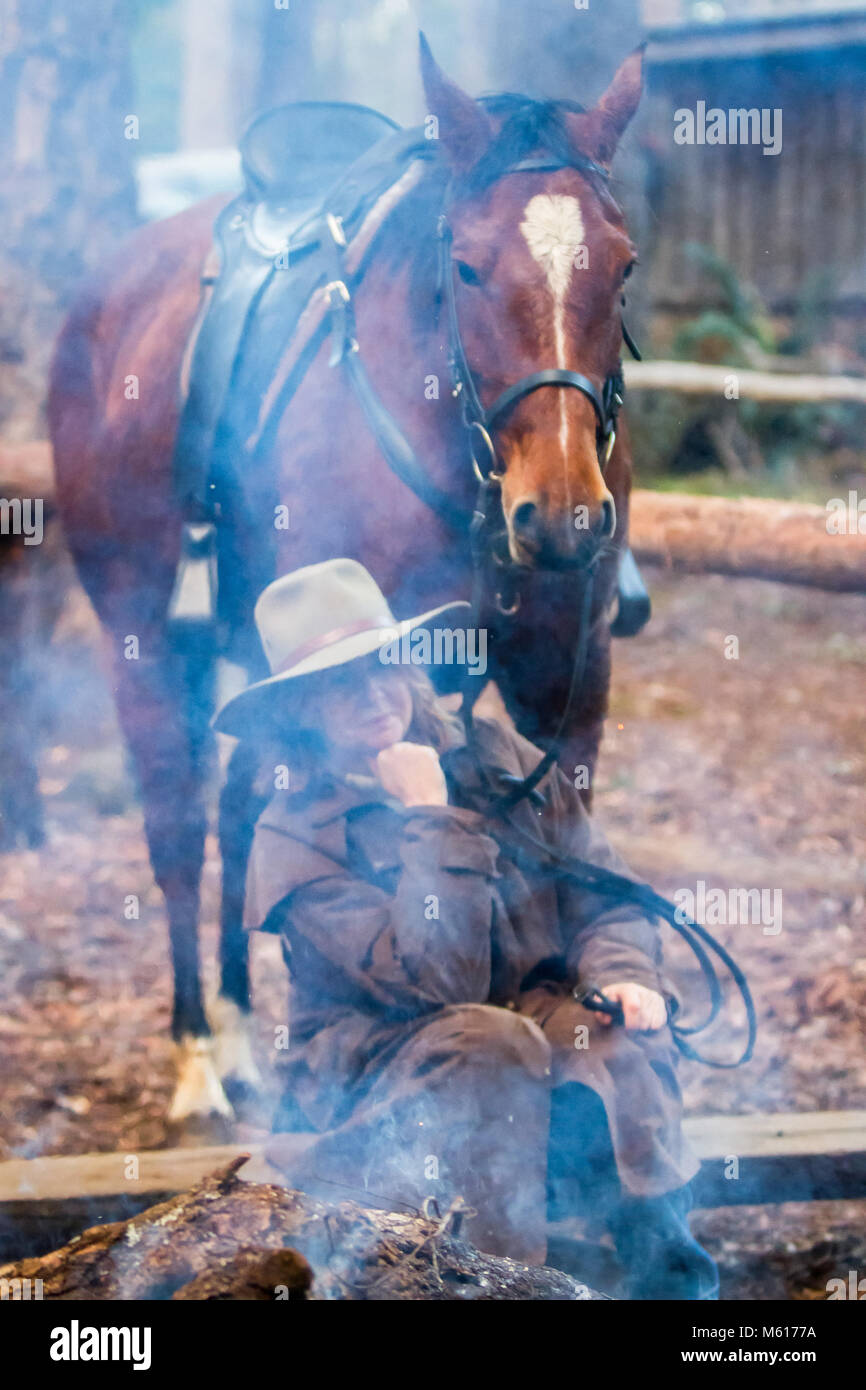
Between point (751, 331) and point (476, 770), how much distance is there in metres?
6.39

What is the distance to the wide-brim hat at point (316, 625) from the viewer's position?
1909 mm

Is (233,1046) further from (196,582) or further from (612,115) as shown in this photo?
(612,115)

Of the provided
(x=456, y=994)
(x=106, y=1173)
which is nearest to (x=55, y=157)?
(x=106, y=1173)

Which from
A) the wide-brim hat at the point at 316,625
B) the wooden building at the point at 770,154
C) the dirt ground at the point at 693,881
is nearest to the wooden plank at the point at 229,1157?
the dirt ground at the point at 693,881

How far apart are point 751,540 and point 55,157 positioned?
7.79 feet

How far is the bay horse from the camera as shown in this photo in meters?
1.84

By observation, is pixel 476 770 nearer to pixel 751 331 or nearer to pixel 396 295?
pixel 396 295

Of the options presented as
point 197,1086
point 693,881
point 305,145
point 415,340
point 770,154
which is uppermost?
point 770,154

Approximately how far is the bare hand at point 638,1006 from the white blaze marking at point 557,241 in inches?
32.3

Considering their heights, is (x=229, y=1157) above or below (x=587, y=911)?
below

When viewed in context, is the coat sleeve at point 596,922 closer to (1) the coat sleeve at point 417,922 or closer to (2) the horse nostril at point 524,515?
(1) the coat sleeve at point 417,922

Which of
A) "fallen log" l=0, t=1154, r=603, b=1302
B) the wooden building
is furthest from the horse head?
the wooden building

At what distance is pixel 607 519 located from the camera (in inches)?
71.4
